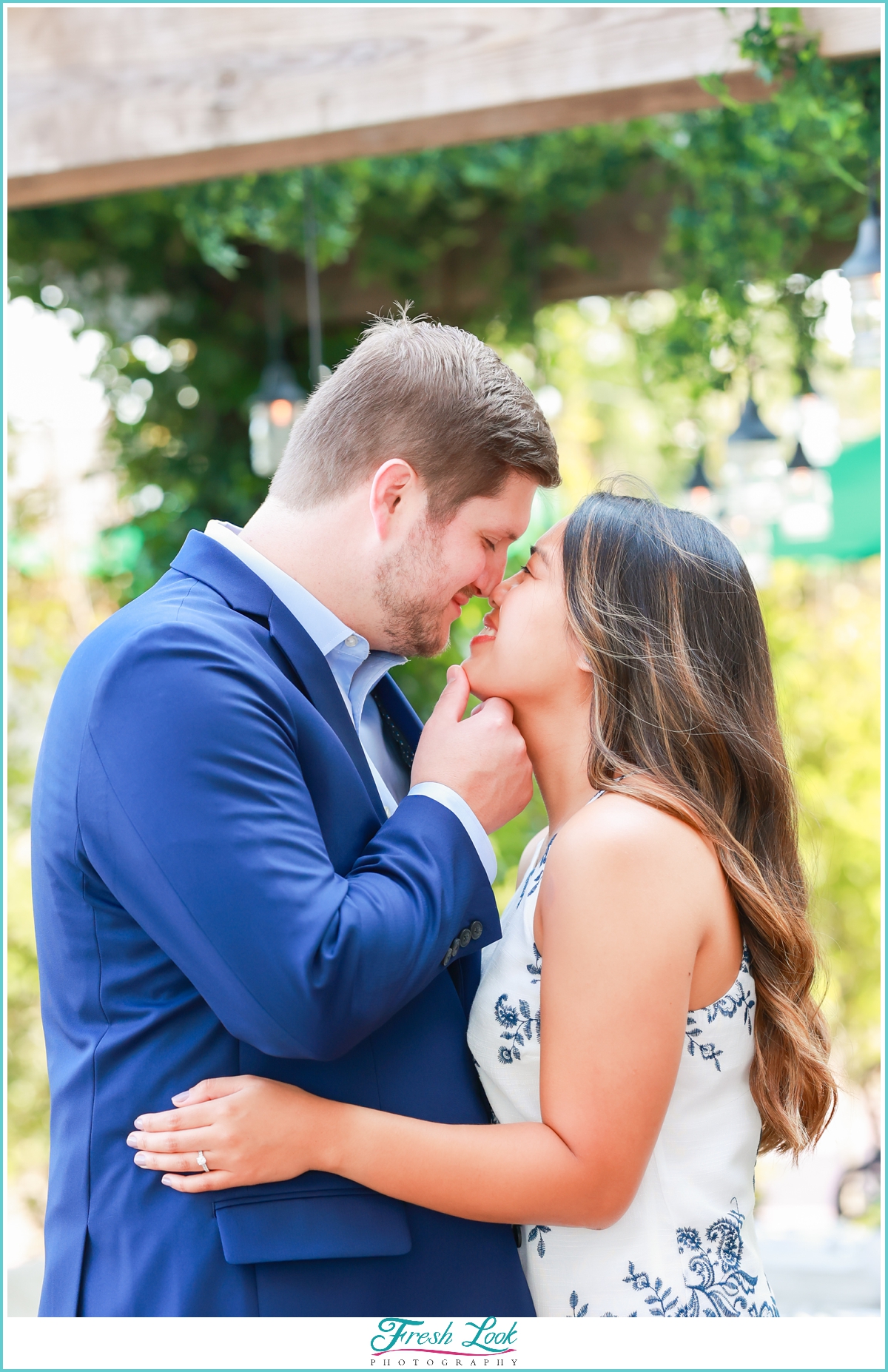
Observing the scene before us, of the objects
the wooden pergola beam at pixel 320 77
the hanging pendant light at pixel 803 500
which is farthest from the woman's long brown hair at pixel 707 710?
the hanging pendant light at pixel 803 500

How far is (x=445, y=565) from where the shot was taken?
159 cm

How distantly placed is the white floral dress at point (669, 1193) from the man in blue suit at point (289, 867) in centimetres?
5

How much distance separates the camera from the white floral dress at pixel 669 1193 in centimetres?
146

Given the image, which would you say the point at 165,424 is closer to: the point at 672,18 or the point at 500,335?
the point at 500,335

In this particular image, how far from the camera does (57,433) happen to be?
169 inches

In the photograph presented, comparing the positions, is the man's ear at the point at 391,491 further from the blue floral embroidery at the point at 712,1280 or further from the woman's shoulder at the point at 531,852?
the blue floral embroidery at the point at 712,1280

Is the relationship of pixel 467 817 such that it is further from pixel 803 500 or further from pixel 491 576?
pixel 803 500

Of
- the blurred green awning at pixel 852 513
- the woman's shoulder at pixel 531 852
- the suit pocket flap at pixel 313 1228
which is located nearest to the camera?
the suit pocket flap at pixel 313 1228

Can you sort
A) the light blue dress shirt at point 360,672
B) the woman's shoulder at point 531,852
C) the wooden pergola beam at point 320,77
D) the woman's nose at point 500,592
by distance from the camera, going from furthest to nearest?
the wooden pergola beam at point 320,77
the woman's shoulder at point 531,852
the woman's nose at point 500,592
the light blue dress shirt at point 360,672

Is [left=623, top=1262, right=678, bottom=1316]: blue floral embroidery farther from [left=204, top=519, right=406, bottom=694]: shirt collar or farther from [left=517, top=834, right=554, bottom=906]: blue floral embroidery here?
[left=204, top=519, right=406, bottom=694]: shirt collar

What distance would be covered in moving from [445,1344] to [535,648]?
869 millimetres

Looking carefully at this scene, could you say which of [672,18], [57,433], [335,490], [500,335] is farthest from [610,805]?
[57,433]

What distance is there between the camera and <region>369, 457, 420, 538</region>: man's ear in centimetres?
154

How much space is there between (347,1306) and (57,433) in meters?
3.67
